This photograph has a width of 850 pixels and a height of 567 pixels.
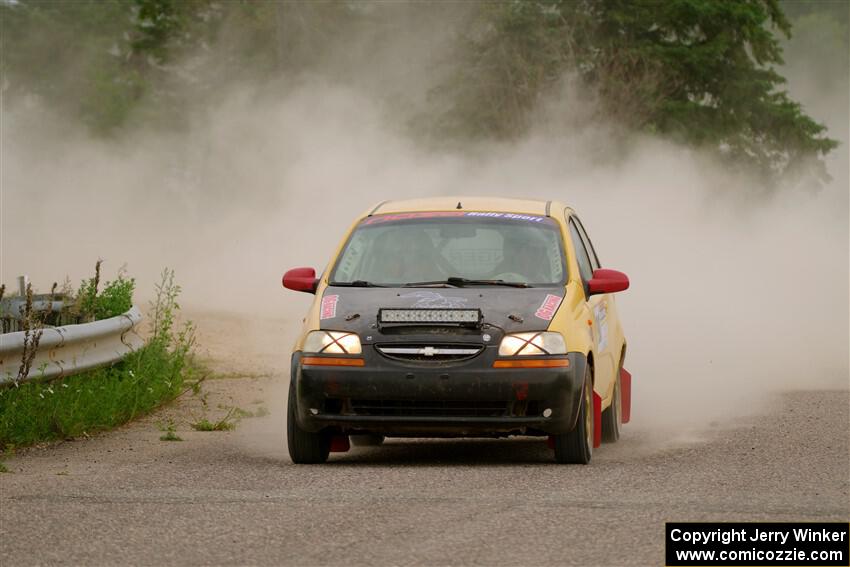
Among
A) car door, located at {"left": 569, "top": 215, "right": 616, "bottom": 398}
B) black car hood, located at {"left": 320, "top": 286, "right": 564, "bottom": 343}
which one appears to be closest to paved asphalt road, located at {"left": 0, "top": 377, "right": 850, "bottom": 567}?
car door, located at {"left": 569, "top": 215, "right": 616, "bottom": 398}

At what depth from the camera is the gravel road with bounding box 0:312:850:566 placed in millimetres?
7289

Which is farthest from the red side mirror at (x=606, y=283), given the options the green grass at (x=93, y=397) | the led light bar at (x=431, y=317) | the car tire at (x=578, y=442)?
the green grass at (x=93, y=397)

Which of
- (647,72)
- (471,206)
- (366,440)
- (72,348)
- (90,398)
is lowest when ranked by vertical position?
(366,440)

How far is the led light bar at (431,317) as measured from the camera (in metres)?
9.80

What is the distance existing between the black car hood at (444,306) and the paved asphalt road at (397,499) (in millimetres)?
758

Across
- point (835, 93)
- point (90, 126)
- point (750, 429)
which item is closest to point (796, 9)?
point (835, 93)

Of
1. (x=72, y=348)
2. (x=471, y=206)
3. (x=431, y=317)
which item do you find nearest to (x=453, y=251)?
(x=471, y=206)

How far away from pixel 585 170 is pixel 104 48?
94.0 feet

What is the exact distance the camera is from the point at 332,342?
9891 millimetres

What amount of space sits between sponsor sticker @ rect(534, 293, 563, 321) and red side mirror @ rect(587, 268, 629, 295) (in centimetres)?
58

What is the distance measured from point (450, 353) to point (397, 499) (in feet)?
4.76

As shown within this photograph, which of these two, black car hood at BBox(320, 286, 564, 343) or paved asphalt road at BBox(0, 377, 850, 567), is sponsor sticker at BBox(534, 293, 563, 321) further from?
paved asphalt road at BBox(0, 377, 850, 567)

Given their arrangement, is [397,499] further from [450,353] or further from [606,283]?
[606,283]

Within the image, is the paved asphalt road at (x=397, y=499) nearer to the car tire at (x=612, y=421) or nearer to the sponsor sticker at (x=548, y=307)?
the car tire at (x=612, y=421)
